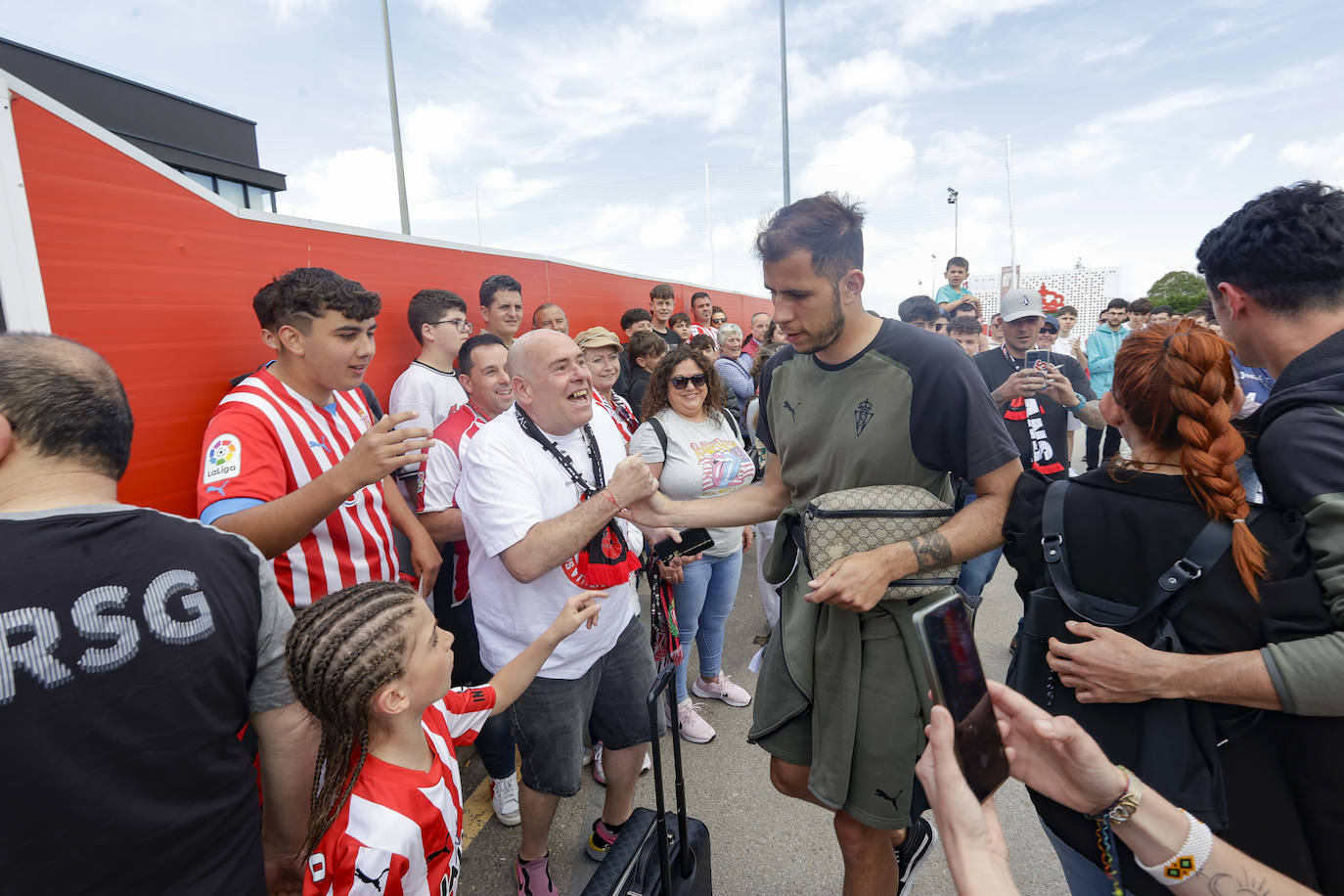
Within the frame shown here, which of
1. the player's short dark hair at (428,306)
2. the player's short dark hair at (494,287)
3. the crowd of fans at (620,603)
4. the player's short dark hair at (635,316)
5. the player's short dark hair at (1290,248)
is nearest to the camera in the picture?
the crowd of fans at (620,603)

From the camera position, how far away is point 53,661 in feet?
3.40

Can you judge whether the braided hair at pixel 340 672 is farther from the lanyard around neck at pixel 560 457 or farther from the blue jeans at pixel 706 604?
the blue jeans at pixel 706 604

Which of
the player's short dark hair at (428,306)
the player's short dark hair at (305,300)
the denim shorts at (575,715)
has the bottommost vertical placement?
the denim shorts at (575,715)

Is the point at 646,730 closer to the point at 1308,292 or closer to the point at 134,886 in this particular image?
the point at 134,886

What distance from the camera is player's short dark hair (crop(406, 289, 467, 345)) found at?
154 inches

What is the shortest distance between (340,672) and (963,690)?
121 cm

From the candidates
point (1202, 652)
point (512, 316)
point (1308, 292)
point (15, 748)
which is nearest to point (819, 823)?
point (1202, 652)

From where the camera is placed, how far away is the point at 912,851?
2.32 m

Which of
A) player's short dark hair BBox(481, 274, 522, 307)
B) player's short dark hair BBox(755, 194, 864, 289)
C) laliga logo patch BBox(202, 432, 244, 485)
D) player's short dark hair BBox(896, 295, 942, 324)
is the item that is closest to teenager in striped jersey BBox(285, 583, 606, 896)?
laliga logo patch BBox(202, 432, 244, 485)

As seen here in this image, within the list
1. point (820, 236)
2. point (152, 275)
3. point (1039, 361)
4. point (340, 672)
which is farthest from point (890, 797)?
point (152, 275)

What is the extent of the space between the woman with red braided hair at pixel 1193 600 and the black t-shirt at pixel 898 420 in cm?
37

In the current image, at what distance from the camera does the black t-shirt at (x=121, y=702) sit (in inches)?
40.4

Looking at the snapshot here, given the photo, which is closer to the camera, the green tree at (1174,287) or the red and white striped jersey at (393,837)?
the red and white striped jersey at (393,837)

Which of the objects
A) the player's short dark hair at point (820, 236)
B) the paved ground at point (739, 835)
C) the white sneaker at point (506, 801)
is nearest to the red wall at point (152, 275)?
the white sneaker at point (506, 801)
